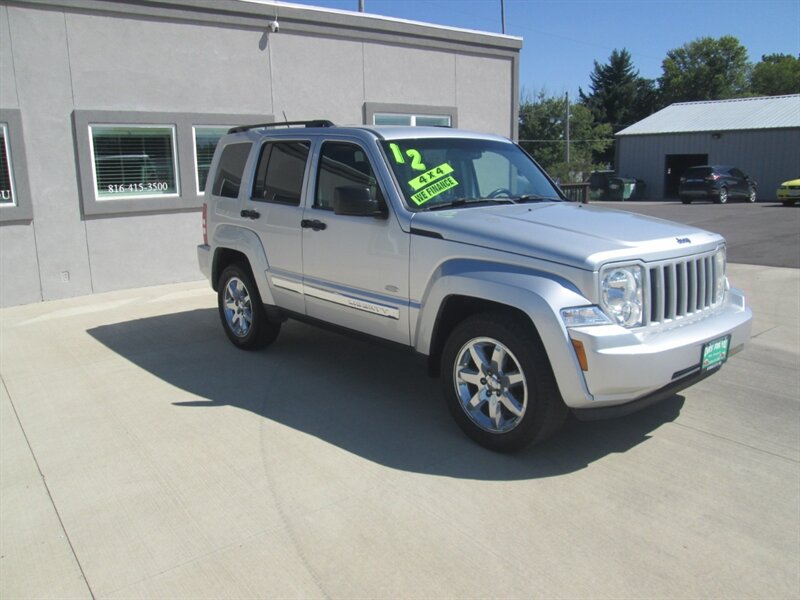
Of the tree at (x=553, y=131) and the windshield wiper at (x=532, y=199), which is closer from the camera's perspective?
→ the windshield wiper at (x=532, y=199)

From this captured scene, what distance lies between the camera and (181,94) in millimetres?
10195

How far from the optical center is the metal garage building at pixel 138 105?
9.00 m

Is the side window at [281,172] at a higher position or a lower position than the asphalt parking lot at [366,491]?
higher

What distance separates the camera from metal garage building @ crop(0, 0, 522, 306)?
29.5 ft

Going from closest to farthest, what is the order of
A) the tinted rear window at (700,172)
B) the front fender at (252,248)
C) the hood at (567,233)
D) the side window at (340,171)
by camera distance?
the hood at (567,233) → the side window at (340,171) → the front fender at (252,248) → the tinted rear window at (700,172)

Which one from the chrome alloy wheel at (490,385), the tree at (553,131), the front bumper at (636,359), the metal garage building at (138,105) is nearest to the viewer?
the front bumper at (636,359)

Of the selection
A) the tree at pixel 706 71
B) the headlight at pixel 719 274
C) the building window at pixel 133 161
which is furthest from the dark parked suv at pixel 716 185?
the tree at pixel 706 71

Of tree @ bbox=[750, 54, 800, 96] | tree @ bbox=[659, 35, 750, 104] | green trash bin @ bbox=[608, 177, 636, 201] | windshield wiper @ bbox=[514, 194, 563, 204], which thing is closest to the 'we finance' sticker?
windshield wiper @ bbox=[514, 194, 563, 204]

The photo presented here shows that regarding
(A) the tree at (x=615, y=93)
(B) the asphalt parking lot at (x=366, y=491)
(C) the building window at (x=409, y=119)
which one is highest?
(A) the tree at (x=615, y=93)

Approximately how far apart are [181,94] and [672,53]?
81503 mm

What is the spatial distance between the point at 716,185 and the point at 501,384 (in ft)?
99.1

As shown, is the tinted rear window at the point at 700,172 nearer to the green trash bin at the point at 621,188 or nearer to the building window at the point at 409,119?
the green trash bin at the point at 621,188

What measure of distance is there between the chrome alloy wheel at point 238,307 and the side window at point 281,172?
920 mm

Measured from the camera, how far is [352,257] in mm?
5141
